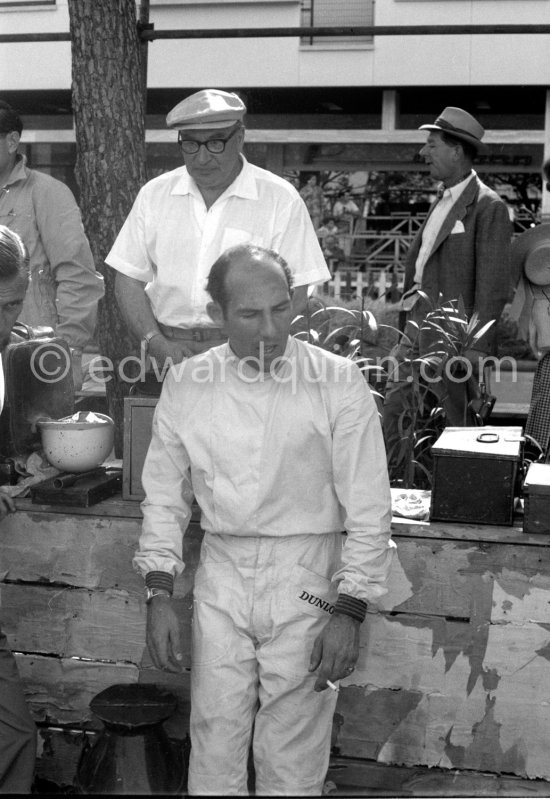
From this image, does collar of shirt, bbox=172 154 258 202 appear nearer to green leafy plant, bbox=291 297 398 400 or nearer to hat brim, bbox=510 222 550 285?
green leafy plant, bbox=291 297 398 400

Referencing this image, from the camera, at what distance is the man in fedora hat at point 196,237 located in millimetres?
3625

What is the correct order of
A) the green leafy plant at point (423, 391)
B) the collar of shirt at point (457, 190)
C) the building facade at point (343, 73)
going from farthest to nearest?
the building facade at point (343, 73)
the collar of shirt at point (457, 190)
the green leafy plant at point (423, 391)

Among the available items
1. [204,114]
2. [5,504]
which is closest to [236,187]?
[204,114]

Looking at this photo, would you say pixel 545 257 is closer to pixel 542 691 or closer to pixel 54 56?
pixel 542 691

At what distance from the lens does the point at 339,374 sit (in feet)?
8.66

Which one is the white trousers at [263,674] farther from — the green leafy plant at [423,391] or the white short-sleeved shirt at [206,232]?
the green leafy plant at [423,391]

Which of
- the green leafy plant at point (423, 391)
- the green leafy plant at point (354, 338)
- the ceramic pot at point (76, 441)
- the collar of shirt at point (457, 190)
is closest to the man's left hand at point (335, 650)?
the ceramic pot at point (76, 441)

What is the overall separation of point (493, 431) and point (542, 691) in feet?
2.67

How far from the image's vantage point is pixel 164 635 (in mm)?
2586

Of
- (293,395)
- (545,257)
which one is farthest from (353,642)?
(545,257)

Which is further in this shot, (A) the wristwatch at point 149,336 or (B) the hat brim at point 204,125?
(A) the wristwatch at point 149,336

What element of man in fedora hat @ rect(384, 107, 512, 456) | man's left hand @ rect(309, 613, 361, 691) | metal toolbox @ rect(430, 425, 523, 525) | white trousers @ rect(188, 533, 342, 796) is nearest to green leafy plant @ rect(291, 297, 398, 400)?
man in fedora hat @ rect(384, 107, 512, 456)

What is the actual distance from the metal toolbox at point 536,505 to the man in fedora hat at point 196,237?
1113 mm

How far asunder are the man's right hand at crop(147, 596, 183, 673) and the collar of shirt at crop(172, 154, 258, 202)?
1.66 metres
